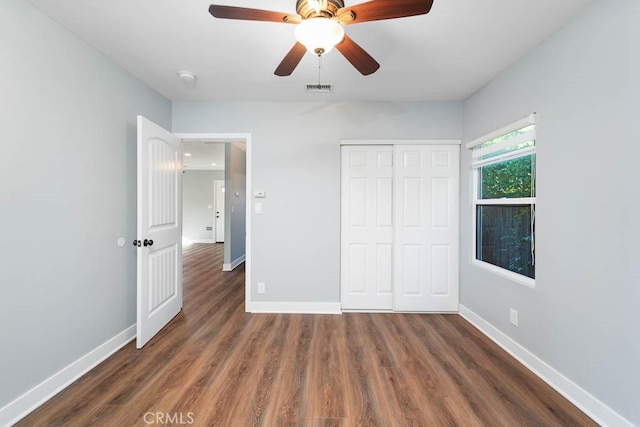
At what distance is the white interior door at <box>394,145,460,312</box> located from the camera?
3096 mm

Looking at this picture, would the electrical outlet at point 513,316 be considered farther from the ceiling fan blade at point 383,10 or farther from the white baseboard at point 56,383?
the white baseboard at point 56,383

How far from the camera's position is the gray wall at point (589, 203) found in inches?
56.0

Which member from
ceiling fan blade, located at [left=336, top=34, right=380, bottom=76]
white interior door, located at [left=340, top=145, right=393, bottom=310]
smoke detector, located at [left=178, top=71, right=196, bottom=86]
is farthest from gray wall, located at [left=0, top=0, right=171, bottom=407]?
white interior door, located at [left=340, top=145, right=393, bottom=310]

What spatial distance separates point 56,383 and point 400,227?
3.15 m

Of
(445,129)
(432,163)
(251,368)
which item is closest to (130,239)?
(251,368)

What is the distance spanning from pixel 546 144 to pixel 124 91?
11.4 ft

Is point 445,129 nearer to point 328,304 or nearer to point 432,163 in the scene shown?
point 432,163

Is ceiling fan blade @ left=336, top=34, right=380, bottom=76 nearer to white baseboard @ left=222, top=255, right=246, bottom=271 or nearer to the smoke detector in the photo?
the smoke detector

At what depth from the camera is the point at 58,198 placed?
1800 millimetres

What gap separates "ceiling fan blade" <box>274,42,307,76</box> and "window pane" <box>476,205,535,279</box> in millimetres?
2144

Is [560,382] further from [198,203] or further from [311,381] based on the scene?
[198,203]

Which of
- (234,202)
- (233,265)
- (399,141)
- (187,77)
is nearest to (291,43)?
(187,77)

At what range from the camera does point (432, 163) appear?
10.2 feet

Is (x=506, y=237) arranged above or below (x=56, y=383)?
above
